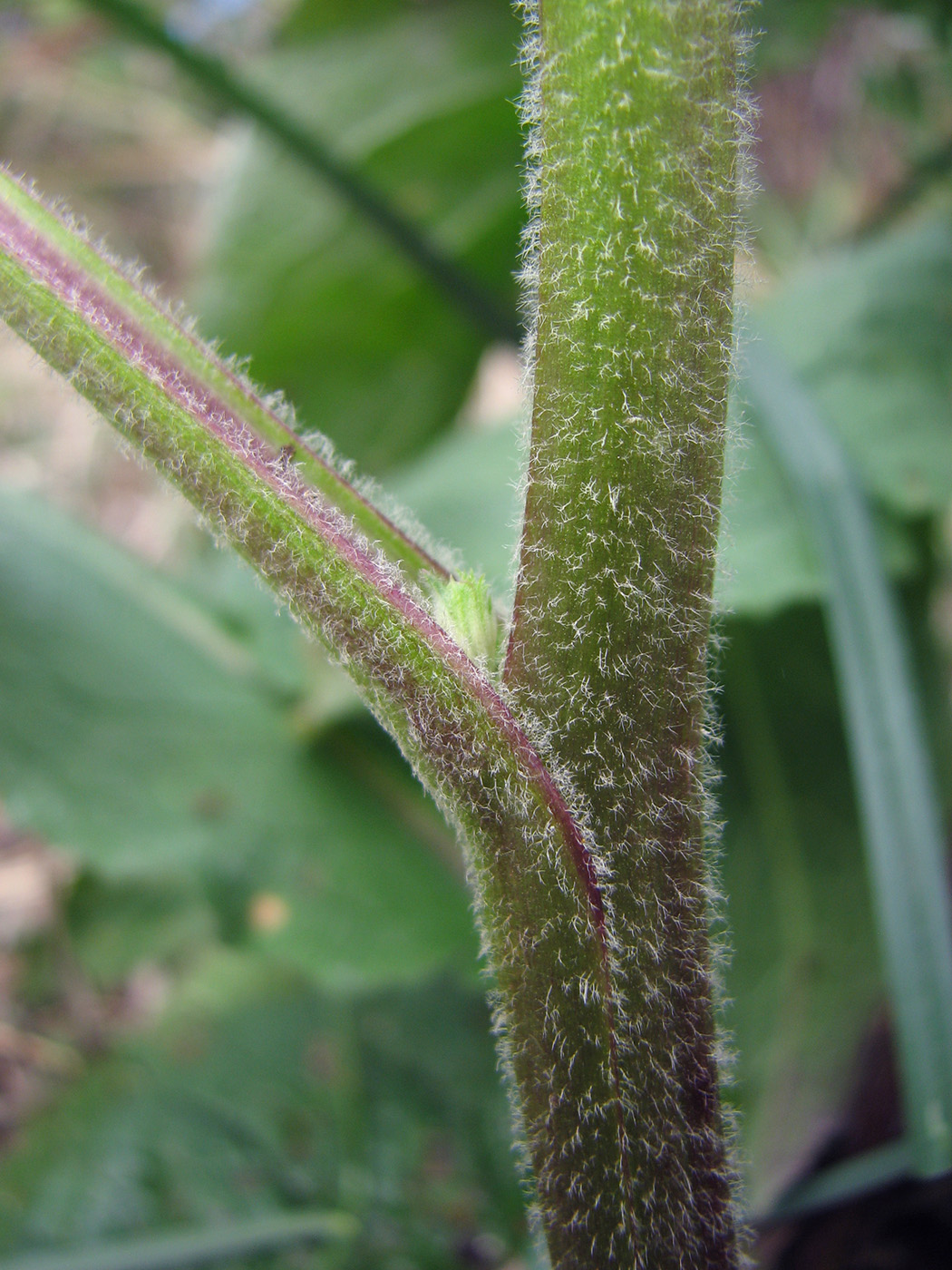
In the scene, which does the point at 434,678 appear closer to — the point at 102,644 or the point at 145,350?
the point at 145,350

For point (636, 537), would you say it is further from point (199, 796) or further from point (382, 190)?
point (382, 190)

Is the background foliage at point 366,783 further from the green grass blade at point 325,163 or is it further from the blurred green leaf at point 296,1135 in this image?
the green grass blade at point 325,163

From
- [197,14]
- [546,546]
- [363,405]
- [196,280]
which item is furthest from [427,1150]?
[197,14]

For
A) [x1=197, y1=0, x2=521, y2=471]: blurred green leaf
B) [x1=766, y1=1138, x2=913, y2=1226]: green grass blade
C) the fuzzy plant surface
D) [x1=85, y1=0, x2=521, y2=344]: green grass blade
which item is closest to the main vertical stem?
the fuzzy plant surface

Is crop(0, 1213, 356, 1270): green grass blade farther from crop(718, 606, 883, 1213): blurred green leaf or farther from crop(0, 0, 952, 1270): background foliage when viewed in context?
crop(718, 606, 883, 1213): blurred green leaf

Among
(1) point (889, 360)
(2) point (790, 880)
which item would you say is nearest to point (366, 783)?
(2) point (790, 880)

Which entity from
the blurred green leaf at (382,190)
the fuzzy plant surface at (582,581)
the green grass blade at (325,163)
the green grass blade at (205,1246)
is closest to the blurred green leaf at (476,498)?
the green grass blade at (325,163)

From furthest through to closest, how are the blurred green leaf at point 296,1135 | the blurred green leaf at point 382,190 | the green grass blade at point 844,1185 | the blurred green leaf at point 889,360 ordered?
the blurred green leaf at point 382,190
the blurred green leaf at point 296,1135
the blurred green leaf at point 889,360
the green grass blade at point 844,1185
